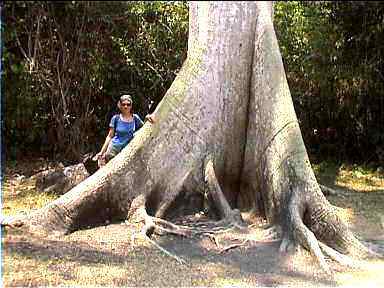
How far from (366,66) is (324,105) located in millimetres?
1217

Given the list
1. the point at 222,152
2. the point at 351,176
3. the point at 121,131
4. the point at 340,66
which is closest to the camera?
the point at 222,152

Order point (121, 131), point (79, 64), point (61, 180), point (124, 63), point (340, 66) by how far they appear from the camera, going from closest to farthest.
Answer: point (121, 131)
point (61, 180)
point (79, 64)
point (124, 63)
point (340, 66)

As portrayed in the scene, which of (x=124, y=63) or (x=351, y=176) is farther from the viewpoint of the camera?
(x=124, y=63)

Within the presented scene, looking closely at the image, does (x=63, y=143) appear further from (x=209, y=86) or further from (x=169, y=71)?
(x=209, y=86)

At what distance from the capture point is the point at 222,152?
707 cm

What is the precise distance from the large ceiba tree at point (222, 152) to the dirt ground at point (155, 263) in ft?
0.99

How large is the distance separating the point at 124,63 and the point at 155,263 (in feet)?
21.9

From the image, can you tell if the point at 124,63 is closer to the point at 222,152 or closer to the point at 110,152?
the point at 110,152

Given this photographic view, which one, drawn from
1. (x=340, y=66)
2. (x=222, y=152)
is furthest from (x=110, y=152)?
(x=340, y=66)

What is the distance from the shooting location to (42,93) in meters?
11.2

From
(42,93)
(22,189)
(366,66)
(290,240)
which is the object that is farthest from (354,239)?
(42,93)

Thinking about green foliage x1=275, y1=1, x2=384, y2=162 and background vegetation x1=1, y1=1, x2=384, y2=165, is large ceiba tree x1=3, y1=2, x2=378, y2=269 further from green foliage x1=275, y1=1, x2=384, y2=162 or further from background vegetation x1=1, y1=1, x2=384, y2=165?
green foliage x1=275, y1=1, x2=384, y2=162

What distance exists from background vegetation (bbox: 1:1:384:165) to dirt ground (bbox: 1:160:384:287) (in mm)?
5404

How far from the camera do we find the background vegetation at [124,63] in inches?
432
